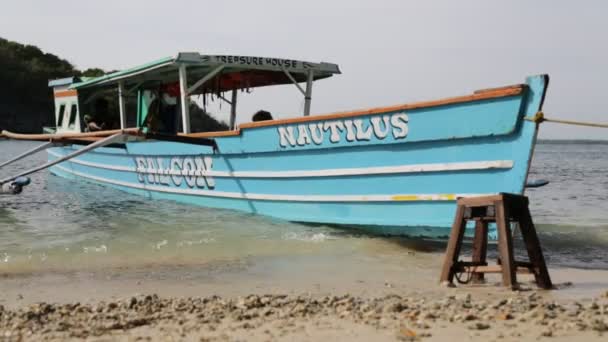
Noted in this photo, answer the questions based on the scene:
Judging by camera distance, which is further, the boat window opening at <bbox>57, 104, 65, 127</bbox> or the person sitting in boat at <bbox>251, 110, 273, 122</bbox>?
the boat window opening at <bbox>57, 104, 65, 127</bbox>

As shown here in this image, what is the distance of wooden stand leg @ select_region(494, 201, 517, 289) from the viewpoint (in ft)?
16.1

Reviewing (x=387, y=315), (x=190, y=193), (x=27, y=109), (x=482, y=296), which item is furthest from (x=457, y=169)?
(x=27, y=109)

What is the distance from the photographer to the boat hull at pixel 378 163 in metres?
6.30

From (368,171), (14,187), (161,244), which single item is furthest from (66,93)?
(368,171)

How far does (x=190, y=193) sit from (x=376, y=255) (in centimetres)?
456

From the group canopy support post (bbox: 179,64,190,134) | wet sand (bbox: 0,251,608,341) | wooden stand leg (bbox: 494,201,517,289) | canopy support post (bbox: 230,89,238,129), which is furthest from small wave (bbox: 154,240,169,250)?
canopy support post (bbox: 230,89,238,129)

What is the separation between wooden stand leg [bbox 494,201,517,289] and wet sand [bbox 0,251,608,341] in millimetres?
104

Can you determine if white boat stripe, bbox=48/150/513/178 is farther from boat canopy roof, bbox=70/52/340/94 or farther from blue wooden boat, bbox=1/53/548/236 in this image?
boat canopy roof, bbox=70/52/340/94

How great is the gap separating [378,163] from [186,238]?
101 inches

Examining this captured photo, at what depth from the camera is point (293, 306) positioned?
4.18 meters

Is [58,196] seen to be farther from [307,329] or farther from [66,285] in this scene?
[307,329]

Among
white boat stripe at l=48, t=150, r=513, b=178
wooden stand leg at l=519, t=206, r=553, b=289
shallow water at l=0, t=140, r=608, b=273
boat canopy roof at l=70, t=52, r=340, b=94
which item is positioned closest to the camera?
wooden stand leg at l=519, t=206, r=553, b=289

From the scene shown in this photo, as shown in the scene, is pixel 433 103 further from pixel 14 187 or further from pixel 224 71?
pixel 14 187

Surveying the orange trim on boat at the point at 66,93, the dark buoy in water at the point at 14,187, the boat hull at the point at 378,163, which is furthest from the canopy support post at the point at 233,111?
the orange trim on boat at the point at 66,93
